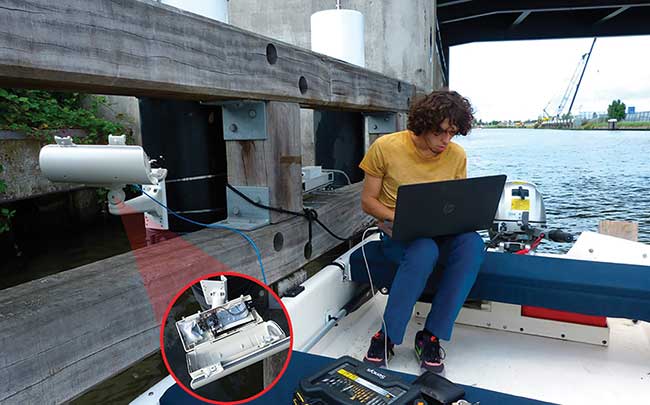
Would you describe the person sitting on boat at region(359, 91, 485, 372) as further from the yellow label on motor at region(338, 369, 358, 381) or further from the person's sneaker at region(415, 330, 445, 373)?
the yellow label on motor at region(338, 369, 358, 381)

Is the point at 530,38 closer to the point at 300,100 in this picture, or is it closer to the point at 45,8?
the point at 300,100

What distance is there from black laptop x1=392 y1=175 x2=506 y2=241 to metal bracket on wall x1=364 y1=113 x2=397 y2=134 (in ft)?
4.63

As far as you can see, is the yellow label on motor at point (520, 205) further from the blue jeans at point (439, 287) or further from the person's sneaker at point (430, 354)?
the person's sneaker at point (430, 354)

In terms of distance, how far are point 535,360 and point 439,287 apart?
1.64 ft

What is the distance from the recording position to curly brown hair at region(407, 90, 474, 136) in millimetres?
2102

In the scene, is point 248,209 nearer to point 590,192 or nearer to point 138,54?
point 138,54

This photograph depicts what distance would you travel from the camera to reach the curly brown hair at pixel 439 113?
2.10 meters

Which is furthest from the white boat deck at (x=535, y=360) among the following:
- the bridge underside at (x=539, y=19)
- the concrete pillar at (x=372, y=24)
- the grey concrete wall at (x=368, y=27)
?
the bridge underside at (x=539, y=19)

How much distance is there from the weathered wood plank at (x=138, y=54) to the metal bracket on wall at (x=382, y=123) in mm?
1475

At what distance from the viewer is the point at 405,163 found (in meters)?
2.26

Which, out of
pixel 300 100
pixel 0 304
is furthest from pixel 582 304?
pixel 0 304

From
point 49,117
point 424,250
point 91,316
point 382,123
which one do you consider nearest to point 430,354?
point 424,250

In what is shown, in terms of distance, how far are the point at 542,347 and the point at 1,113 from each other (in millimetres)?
5274

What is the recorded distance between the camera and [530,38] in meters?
17.4
